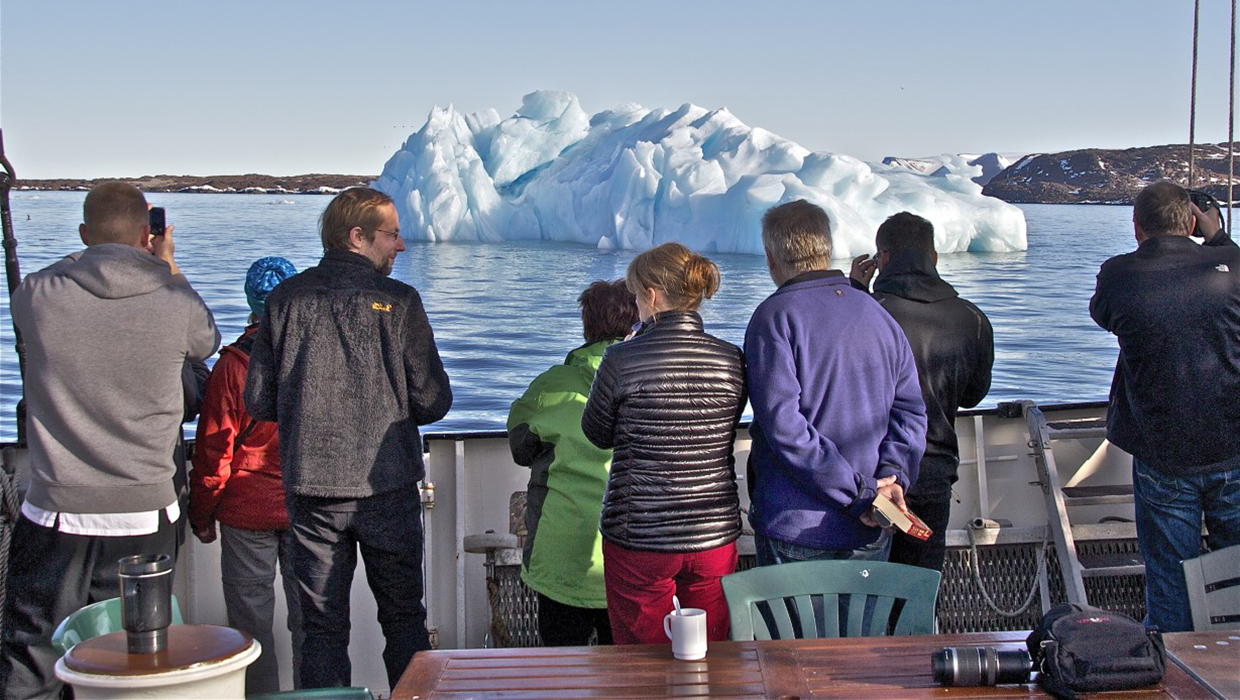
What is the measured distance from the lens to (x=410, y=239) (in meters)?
21.4

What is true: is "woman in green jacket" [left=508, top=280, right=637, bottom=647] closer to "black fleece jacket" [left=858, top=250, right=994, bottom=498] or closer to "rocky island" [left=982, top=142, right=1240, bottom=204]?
"black fleece jacket" [left=858, top=250, right=994, bottom=498]

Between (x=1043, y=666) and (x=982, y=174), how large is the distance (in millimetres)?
22196

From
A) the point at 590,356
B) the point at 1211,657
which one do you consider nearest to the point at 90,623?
the point at 590,356

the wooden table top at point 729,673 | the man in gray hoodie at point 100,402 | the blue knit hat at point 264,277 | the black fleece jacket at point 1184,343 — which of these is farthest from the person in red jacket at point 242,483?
the black fleece jacket at point 1184,343

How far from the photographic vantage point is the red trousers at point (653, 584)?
8.10ft

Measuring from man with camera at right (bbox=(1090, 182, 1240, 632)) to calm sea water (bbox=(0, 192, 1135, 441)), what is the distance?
789cm

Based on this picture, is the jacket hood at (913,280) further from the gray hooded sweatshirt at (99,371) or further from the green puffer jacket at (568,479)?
the gray hooded sweatshirt at (99,371)

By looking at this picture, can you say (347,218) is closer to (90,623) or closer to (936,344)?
(90,623)

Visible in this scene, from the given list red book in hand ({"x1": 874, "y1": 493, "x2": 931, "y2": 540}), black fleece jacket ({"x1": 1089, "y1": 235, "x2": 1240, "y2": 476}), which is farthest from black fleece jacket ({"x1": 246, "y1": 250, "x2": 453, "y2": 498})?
black fleece jacket ({"x1": 1089, "y1": 235, "x2": 1240, "y2": 476})

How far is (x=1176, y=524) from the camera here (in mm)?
3105

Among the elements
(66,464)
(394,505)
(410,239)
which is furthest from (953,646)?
(410,239)

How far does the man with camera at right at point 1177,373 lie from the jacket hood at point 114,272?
242 cm

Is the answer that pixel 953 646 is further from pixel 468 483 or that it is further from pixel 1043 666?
pixel 468 483

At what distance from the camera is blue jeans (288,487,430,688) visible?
8.95ft
